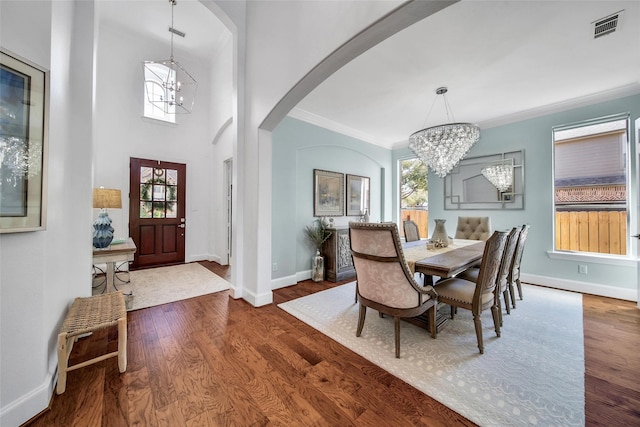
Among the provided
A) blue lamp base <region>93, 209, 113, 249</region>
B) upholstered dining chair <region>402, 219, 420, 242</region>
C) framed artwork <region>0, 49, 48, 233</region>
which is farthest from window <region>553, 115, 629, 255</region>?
blue lamp base <region>93, 209, 113, 249</region>

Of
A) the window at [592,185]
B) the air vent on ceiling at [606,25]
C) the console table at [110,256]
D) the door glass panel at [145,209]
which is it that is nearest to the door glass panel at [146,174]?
the door glass panel at [145,209]

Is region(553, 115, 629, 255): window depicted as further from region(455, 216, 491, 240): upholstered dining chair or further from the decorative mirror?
region(455, 216, 491, 240): upholstered dining chair

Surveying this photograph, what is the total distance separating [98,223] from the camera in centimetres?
274

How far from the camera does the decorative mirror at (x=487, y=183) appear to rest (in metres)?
3.87

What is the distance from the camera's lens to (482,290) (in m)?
1.88

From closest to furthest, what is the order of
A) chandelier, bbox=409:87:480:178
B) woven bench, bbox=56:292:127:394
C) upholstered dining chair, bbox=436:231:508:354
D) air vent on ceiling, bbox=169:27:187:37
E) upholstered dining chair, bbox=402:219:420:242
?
woven bench, bbox=56:292:127:394 < upholstered dining chair, bbox=436:231:508:354 < chandelier, bbox=409:87:480:178 < upholstered dining chair, bbox=402:219:420:242 < air vent on ceiling, bbox=169:27:187:37

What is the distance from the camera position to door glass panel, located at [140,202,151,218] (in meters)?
4.48

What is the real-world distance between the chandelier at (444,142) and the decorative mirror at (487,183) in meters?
1.51

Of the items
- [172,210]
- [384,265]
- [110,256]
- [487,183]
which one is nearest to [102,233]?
[110,256]

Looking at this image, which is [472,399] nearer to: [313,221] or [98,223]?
[313,221]

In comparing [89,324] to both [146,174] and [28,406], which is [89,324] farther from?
[146,174]

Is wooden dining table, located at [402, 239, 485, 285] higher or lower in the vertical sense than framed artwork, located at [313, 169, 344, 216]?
lower

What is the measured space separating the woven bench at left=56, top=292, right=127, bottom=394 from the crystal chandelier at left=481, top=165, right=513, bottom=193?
5244mm

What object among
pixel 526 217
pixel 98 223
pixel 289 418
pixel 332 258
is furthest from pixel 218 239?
pixel 526 217
